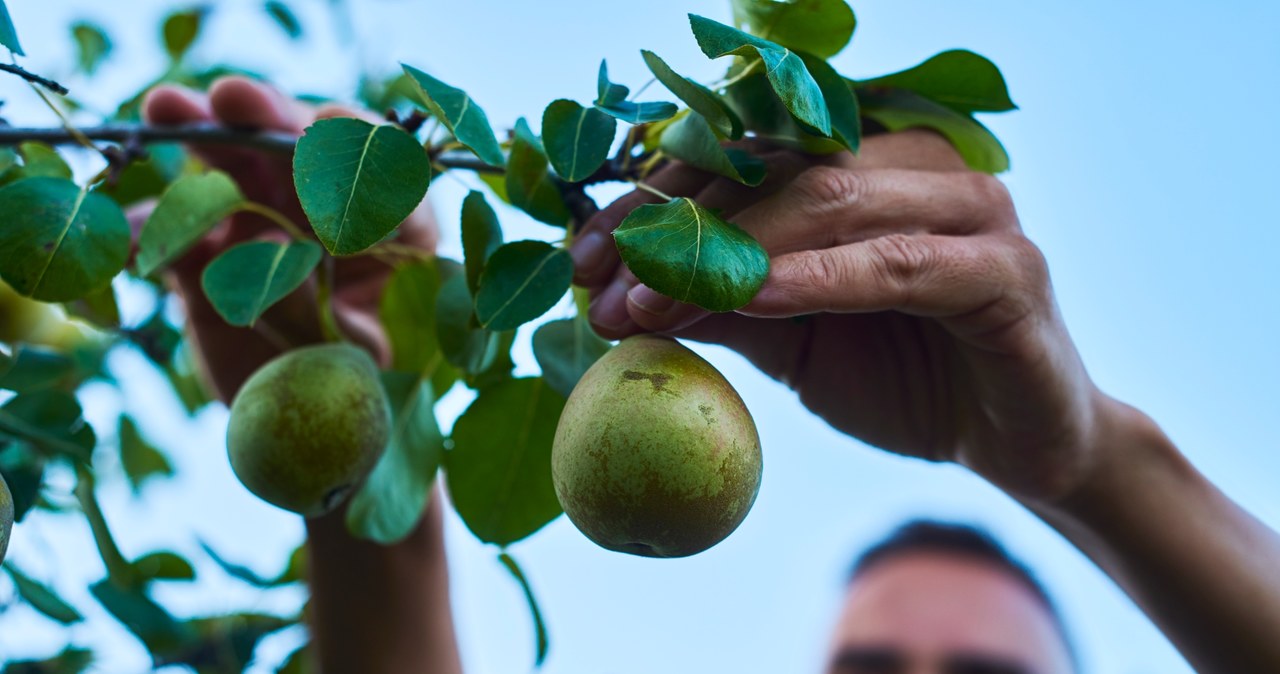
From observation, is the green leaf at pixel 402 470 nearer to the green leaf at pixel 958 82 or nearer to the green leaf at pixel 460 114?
the green leaf at pixel 460 114

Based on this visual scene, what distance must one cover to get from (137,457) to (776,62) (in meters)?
1.66

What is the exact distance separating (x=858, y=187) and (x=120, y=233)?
635mm

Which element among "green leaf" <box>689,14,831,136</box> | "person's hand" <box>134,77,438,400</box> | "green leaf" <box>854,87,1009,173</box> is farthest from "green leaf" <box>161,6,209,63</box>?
"green leaf" <box>689,14,831,136</box>

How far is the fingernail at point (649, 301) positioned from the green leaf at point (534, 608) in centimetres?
45

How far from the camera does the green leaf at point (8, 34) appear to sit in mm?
735

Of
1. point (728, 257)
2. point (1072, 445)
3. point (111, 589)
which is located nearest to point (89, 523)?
point (111, 589)

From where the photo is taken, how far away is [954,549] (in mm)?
3662

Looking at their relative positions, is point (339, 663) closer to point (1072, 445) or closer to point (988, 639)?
point (1072, 445)

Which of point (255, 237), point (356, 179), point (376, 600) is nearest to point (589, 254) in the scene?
point (356, 179)

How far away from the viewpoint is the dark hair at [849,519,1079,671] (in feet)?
12.0

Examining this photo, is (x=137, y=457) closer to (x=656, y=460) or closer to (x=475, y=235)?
(x=475, y=235)

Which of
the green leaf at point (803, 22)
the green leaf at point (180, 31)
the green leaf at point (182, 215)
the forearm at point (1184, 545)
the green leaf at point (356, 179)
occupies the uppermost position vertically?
the green leaf at point (803, 22)

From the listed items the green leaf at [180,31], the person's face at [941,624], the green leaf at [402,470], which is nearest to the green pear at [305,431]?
the green leaf at [402,470]

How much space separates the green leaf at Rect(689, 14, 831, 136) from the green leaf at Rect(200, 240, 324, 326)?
17.7 inches
